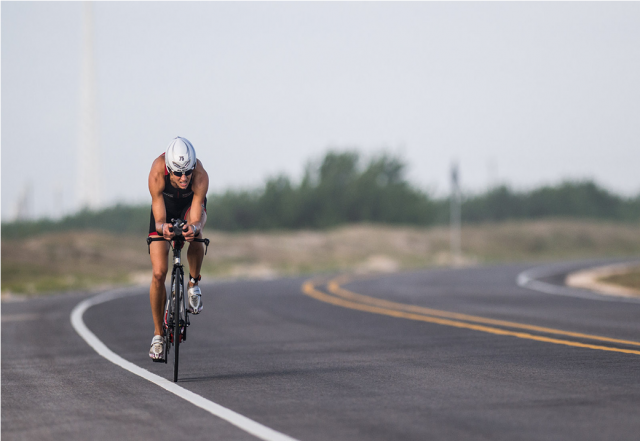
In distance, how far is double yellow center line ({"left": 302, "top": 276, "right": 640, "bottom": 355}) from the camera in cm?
1105

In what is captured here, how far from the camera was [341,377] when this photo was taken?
841 centimetres

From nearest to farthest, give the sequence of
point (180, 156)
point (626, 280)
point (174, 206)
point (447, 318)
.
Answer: point (180, 156) → point (174, 206) → point (447, 318) → point (626, 280)

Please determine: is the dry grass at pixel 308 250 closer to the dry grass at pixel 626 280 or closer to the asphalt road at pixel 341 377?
the dry grass at pixel 626 280

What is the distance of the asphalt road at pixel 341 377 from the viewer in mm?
6203

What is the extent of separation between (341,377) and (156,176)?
2637mm

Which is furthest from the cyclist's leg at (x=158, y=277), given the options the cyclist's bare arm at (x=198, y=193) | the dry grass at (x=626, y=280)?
the dry grass at (x=626, y=280)

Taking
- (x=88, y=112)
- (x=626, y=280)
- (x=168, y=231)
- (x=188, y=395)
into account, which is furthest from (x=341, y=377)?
(x=88, y=112)

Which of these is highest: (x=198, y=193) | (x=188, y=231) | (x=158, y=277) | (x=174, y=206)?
(x=198, y=193)

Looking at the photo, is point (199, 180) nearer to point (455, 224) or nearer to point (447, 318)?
point (447, 318)

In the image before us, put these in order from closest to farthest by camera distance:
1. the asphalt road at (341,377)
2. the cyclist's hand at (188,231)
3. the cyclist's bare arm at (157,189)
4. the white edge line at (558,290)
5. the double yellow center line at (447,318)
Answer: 1. the asphalt road at (341,377)
2. the cyclist's hand at (188,231)
3. the cyclist's bare arm at (157,189)
4. the double yellow center line at (447,318)
5. the white edge line at (558,290)

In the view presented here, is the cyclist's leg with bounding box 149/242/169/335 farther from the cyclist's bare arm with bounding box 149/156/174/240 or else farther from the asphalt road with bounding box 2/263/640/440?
the asphalt road with bounding box 2/263/640/440

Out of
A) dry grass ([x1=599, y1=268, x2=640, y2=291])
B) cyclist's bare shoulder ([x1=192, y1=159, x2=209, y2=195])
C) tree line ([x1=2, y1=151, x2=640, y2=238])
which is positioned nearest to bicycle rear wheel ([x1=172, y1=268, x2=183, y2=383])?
cyclist's bare shoulder ([x1=192, y1=159, x2=209, y2=195])

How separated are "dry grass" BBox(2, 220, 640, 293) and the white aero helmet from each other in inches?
769

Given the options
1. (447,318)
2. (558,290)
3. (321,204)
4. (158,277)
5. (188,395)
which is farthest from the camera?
(321,204)
